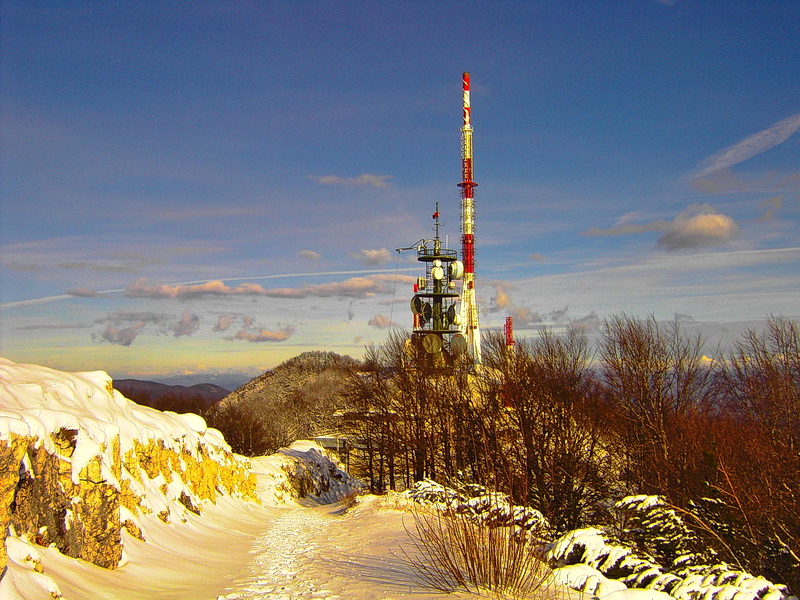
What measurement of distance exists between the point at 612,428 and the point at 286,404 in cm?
7494

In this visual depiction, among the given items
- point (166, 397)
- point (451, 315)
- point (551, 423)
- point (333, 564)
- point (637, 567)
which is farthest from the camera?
point (166, 397)

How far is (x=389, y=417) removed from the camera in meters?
29.4

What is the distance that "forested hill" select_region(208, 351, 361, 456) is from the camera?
45.9 meters

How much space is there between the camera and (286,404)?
91.0 metres

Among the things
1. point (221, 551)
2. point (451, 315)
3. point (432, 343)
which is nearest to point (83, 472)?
point (221, 551)

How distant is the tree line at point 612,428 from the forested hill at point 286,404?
6939 millimetres

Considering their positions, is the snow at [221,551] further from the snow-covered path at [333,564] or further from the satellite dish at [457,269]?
the satellite dish at [457,269]

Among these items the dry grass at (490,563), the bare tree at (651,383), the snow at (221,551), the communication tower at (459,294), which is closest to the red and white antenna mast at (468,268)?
the communication tower at (459,294)

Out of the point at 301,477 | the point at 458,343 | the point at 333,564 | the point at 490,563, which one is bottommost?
the point at 301,477

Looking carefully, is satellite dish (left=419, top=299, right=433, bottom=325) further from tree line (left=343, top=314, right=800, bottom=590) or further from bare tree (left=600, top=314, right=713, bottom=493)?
bare tree (left=600, top=314, right=713, bottom=493)

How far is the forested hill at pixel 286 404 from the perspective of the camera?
151 ft

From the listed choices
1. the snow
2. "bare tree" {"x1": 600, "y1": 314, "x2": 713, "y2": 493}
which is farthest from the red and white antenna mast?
the snow

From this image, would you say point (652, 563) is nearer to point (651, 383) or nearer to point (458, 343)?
point (651, 383)

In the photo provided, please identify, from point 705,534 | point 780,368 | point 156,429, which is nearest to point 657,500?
point 705,534
